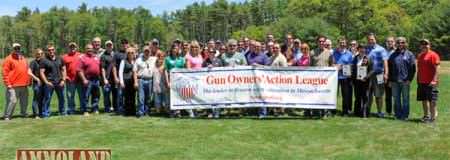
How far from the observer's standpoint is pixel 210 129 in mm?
13531

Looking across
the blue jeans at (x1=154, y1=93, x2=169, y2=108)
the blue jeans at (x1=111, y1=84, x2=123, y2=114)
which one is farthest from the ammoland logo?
the blue jeans at (x1=111, y1=84, x2=123, y2=114)

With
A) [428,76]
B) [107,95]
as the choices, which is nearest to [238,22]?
[107,95]

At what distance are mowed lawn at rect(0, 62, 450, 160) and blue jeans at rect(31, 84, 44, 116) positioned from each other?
44 centimetres

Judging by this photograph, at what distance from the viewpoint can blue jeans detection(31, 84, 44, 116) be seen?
1527 cm

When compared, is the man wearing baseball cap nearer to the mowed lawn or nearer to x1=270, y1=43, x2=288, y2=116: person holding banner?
the mowed lawn

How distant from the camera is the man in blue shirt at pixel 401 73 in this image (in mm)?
14672

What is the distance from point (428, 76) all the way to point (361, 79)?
1.65 meters

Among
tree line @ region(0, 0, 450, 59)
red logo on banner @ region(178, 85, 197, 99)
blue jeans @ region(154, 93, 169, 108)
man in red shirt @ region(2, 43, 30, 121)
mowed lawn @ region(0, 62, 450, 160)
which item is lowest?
mowed lawn @ region(0, 62, 450, 160)

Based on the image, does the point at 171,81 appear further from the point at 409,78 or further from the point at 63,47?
the point at 63,47

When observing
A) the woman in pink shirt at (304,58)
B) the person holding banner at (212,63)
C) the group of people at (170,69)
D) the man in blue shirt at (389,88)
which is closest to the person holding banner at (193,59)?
the group of people at (170,69)

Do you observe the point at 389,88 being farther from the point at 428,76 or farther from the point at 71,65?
the point at 71,65

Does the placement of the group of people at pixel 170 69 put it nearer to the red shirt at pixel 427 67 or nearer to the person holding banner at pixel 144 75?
the person holding banner at pixel 144 75

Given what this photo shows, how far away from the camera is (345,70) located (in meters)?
15.4

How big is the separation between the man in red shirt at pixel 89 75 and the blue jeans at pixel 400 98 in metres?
6.94
